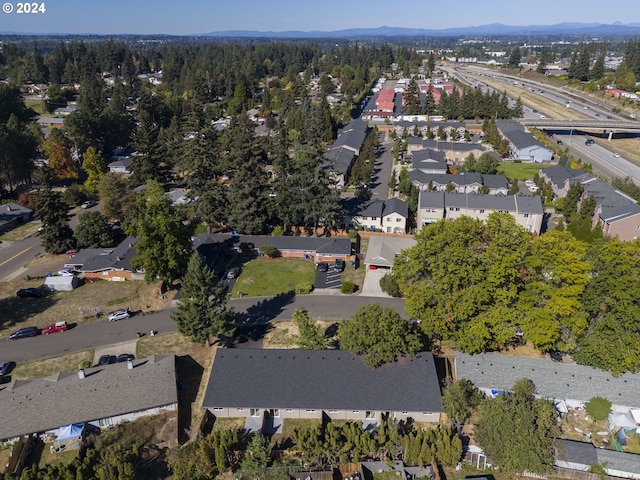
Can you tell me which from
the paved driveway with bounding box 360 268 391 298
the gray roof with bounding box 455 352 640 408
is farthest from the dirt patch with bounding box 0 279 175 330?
the gray roof with bounding box 455 352 640 408

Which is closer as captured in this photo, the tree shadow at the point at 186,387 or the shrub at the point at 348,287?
the tree shadow at the point at 186,387

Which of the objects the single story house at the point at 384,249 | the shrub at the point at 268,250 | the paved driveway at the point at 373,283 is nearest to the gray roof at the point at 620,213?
the single story house at the point at 384,249

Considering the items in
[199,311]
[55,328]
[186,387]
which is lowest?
[186,387]

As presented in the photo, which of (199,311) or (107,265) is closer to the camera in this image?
(199,311)

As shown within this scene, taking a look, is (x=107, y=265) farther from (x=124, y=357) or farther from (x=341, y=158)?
(x=341, y=158)

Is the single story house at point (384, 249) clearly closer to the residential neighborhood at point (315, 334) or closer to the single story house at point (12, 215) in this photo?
the residential neighborhood at point (315, 334)

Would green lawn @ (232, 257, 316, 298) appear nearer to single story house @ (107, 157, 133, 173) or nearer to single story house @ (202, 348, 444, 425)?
single story house @ (202, 348, 444, 425)

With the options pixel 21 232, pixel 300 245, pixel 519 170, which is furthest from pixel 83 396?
pixel 519 170
